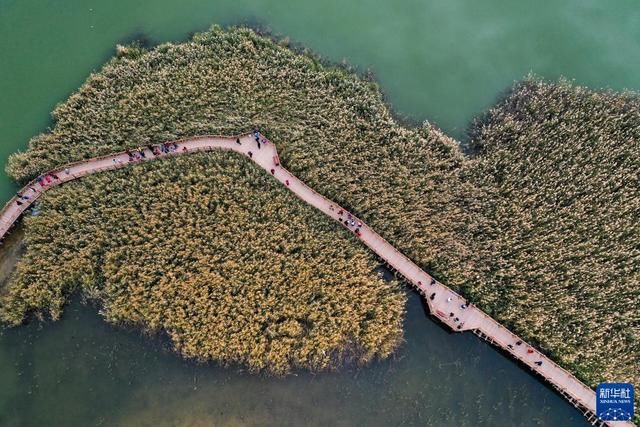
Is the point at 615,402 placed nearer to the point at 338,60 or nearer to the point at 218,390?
the point at 218,390

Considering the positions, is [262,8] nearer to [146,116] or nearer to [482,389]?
[146,116]

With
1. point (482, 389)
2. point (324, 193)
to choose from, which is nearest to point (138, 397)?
point (324, 193)

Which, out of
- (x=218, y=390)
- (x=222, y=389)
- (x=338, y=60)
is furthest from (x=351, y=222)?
(x=218, y=390)

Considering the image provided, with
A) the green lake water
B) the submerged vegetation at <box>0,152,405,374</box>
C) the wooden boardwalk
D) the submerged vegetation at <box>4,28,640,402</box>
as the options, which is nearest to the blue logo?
the wooden boardwalk

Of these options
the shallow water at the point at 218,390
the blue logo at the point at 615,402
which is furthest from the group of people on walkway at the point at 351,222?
the blue logo at the point at 615,402

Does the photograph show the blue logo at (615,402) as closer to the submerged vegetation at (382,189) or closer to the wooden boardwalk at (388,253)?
the wooden boardwalk at (388,253)

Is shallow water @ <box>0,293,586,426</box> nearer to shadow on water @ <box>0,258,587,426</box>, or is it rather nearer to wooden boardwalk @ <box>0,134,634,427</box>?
shadow on water @ <box>0,258,587,426</box>
